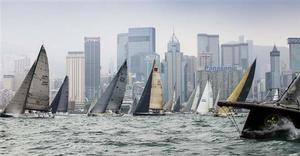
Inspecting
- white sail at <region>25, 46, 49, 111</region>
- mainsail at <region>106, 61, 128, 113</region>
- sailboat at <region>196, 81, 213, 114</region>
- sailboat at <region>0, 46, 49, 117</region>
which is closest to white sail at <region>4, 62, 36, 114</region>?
sailboat at <region>0, 46, 49, 117</region>

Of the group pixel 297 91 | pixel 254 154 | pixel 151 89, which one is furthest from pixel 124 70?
pixel 254 154

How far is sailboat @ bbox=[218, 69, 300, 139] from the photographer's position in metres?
27.9

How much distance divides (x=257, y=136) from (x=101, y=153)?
30.7 feet

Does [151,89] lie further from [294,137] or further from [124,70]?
[294,137]

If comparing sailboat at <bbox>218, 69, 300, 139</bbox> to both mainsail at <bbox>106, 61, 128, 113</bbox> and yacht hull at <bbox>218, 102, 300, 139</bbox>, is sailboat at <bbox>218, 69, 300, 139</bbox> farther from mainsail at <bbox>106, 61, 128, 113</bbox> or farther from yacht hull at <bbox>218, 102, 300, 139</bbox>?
mainsail at <bbox>106, 61, 128, 113</bbox>

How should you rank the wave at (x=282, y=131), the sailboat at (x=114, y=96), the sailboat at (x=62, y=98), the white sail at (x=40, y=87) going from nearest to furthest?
the wave at (x=282, y=131) < the white sail at (x=40, y=87) < the sailboat at (x=114, y=96) < the sailboat at (x=62, y=98)

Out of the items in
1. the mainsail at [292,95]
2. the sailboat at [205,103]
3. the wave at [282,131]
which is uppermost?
the mainsail at [292,95]

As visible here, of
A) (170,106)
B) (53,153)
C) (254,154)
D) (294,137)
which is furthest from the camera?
(170,106)

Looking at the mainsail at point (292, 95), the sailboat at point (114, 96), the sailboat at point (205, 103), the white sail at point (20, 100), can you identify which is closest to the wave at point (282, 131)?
the mainsail at point (292, 95)

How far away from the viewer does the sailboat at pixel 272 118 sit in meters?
27.9

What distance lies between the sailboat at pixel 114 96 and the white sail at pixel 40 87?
26.1 metres

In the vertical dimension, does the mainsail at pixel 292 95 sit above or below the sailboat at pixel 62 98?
above

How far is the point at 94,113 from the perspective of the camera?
367 ft

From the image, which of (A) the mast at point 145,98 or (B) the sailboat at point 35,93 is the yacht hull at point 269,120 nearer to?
(B) the sailboat at point 35,93
